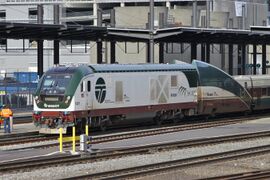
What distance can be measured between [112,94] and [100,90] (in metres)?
0.96

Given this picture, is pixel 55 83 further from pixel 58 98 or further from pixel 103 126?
pixel 103 126

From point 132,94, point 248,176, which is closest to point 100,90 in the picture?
point 132,94

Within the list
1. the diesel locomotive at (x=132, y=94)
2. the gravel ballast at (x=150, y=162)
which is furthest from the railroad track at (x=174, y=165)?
the diesel locomotive at (x=132, y=94)

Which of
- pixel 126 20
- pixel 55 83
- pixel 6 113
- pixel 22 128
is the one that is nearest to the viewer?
pixel 55 83

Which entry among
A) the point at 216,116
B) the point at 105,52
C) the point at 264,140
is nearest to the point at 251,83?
the point at 216,116

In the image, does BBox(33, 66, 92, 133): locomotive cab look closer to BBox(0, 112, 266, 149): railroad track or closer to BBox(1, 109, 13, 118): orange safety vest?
Result: BBox(0, 112, 266, 149): railroad track

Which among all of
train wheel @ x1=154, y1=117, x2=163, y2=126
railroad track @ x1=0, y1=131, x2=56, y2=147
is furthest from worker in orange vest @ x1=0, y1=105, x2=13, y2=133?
train wheel @ x1=154, y1=117, x2=163, y2=126

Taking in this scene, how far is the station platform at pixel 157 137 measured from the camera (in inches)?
835

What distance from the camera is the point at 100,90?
2822 cm

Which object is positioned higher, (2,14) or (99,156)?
(2,14)

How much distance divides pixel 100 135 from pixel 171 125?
21.0 ft

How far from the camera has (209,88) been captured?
35.1 meters

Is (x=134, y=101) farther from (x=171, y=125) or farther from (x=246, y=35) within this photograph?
(x=246, y=35)

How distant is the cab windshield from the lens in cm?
2697
